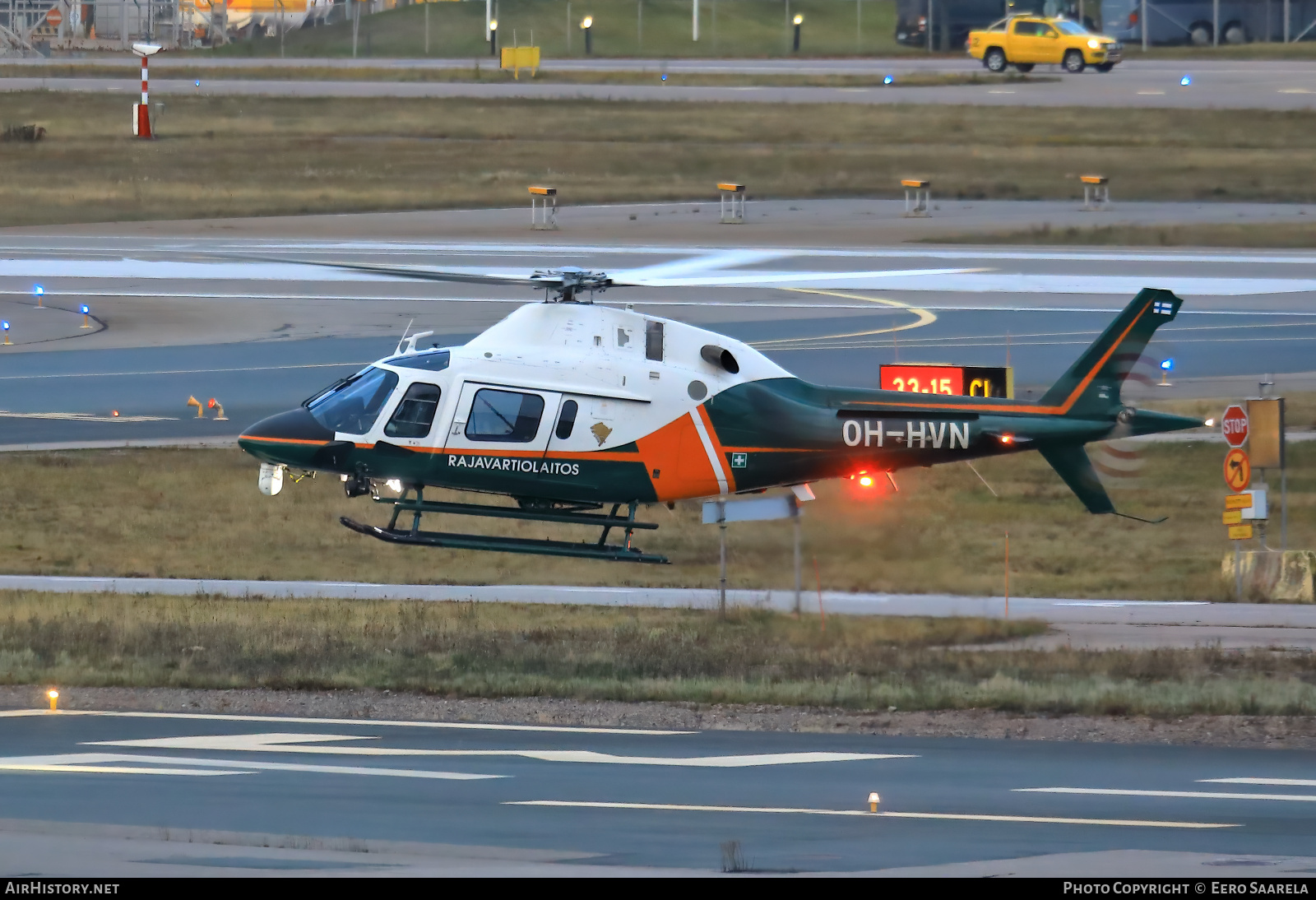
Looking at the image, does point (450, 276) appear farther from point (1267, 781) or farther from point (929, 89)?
point (929, 89)

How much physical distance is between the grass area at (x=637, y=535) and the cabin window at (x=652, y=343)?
11.2 ft

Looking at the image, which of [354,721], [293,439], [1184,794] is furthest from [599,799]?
[293,439]

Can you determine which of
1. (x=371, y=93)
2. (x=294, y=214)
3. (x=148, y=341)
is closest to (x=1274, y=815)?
(x=148, y=341)

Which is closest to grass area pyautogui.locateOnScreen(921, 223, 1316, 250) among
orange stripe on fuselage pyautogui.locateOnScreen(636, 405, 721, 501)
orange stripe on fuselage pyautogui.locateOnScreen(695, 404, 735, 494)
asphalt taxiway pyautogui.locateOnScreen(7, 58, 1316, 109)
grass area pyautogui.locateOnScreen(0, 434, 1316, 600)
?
grass area pyautogui.locateOnScreen(0, 434, 1316, 600)

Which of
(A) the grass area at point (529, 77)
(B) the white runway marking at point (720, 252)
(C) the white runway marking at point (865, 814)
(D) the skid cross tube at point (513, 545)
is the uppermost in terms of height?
(A) the grass area at point (529, 77)

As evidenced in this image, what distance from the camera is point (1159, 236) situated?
49375 mm

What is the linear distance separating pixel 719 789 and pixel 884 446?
808 centimetres

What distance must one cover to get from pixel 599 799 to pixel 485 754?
2171 mm

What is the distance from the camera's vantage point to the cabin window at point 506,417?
2030 centimetres

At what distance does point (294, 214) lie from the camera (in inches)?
2114

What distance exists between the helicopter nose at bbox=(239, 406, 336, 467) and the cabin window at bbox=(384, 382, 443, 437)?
788 mm

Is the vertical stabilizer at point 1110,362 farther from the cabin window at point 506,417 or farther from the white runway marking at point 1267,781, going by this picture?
the white runway marking at point 1267,781

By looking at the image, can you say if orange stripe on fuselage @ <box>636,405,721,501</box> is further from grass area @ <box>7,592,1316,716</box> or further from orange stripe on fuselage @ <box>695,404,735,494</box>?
grass area @ <box>7,592,1316,716</box>

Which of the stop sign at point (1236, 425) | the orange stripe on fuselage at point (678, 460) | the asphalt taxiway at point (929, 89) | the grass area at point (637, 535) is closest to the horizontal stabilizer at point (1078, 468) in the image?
the grass area at point (637, 535)
